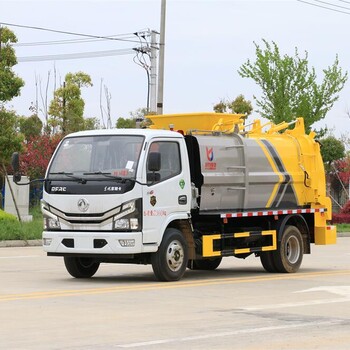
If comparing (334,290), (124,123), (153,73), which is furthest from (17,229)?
(124,123)

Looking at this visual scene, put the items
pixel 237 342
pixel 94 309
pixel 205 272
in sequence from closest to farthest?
pixel 237 342
pixel 94 309
pixel 205 272

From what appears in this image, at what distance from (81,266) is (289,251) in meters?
4.21

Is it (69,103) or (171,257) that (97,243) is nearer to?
(171,257)

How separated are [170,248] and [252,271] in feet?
11.3

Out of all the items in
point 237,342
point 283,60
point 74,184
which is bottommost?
point 237,342

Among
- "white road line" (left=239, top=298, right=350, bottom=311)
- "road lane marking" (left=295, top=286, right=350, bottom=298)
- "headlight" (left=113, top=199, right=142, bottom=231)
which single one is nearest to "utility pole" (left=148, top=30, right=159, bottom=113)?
"headlight" (left=113, top=199, right=142, bottom=231)

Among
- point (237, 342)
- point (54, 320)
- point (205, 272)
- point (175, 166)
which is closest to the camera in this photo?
point (237, 342)

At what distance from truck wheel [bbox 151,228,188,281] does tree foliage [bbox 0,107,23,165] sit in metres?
17.9

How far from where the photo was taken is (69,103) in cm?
6191

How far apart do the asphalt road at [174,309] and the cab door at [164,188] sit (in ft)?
3.13

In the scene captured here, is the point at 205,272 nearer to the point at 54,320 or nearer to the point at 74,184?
the point at 74,184

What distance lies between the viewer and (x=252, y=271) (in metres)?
20.5

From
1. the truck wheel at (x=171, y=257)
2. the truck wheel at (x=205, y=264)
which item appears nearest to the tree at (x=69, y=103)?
the truck wheel at (x=205, y=264)

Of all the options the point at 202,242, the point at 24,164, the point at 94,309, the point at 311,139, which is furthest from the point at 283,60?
the point at 94,309
